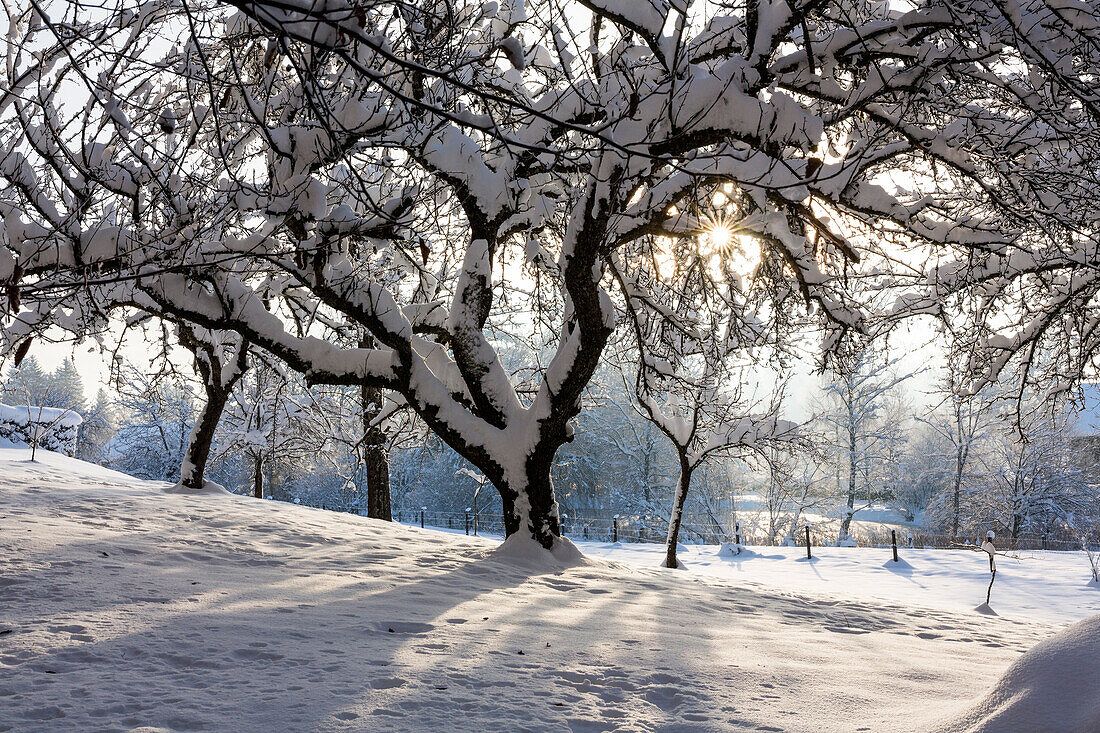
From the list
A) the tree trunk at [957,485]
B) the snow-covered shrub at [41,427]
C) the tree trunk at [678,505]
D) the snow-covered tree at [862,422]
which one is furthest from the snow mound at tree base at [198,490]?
the tree trunk at [957,485]

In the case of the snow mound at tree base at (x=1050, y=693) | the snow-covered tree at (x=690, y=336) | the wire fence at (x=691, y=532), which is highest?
the snow-covered tree at (x=690, y=336)

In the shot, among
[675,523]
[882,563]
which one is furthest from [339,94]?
[882,563]

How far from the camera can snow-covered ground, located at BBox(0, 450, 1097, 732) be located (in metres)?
2.25

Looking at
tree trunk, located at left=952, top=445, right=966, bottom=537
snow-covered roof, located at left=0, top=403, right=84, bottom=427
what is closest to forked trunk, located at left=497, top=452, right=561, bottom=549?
snow-covered roof, located at left=0, top=403, right=84, bottom=427

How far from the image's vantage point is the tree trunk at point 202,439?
11453mm

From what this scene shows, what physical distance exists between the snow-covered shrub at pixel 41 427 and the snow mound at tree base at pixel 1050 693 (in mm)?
20333

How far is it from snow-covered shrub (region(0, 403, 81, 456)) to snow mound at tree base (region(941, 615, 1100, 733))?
20.3 metres

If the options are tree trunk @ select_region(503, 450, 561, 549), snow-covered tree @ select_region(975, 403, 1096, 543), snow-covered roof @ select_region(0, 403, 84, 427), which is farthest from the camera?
snow-covered tree @ select_region(975, 403, 1096, 543)

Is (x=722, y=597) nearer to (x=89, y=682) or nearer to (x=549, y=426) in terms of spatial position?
(x=549, y=426)

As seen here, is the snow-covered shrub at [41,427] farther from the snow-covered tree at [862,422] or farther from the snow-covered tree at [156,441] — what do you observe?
the snow-covered tree at [862,422]

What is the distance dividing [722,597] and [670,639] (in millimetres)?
2808

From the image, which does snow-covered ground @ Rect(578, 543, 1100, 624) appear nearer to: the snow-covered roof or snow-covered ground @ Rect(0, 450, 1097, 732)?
snow-covered ground @ Rect(0, 450, 1097, 732)

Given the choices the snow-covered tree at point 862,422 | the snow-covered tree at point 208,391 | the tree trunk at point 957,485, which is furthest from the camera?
the tree trunk at point 957,485

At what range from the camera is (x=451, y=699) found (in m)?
2.41
